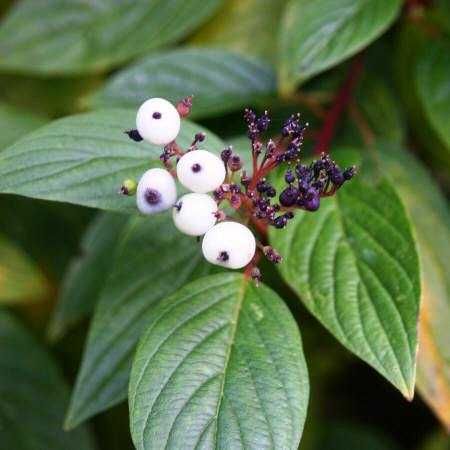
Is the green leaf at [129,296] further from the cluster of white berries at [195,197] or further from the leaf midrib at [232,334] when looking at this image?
the cluster of white berries at [195,197]

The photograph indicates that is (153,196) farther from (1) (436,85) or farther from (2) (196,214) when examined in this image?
(1) (436,85)

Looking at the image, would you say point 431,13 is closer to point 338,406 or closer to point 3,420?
point 338,406

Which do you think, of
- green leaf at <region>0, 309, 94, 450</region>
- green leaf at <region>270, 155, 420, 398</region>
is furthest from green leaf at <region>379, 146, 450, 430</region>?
green leaf at <region>0, 309, 94, 450</region>

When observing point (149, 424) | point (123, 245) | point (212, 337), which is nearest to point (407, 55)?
point (123, 245)

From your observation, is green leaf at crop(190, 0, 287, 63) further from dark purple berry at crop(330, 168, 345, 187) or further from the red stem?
dark purple berry at crop(330, 168, 345, 187)

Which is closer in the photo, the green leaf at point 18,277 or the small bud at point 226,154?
the small bud at point 226,154

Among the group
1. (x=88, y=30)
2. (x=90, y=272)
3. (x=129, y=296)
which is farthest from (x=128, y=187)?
(x=88, y=30)

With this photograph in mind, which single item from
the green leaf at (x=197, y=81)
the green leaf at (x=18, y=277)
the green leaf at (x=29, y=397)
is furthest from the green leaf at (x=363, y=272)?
the green leaf at (x=18, y=277)
